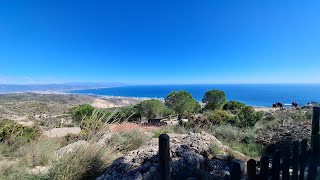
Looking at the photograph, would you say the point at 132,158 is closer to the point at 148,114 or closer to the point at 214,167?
the point at 214,167

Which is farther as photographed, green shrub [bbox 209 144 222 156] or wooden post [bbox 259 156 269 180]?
green shrub [bbox 209 144 222 156]

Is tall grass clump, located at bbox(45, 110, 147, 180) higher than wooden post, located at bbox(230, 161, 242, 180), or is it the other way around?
wooden post, located at bbox(230, 161, 242, 180)

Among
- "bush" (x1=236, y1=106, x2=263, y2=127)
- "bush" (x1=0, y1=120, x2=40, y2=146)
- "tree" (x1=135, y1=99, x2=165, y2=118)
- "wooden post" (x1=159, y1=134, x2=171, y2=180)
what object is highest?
"wooden post" (x1=159, y1=134, x2=171, y2=180)

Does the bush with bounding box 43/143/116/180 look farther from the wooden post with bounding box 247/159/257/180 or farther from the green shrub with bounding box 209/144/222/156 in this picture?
the wooden post with bounding box 247/159/257/180

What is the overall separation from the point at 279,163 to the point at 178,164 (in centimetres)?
155

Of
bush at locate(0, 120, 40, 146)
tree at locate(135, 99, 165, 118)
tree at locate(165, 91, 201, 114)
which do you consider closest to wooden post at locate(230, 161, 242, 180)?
bush at locate(0, 120, 40, 146)

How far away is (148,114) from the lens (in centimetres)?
2255

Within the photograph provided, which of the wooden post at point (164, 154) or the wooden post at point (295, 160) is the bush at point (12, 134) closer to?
the wooden post at point (164, 154)

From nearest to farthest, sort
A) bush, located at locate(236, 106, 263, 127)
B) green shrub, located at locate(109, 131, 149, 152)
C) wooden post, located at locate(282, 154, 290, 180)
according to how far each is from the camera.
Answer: wooden post, located at locate(282, 154, 290, 180) → green shrub, located at locate(109, 131, 149, 152) → bush, located at locate(236, 106, 263, 127)

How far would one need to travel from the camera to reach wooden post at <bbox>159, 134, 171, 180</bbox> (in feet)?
6.61

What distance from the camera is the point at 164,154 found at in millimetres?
2043

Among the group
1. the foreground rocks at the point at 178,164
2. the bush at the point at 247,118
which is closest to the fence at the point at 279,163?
the foreground rocks at the point at 178,164

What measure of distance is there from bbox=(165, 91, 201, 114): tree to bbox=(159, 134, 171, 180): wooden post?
21.2 metres

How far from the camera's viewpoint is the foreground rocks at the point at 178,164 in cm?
328
